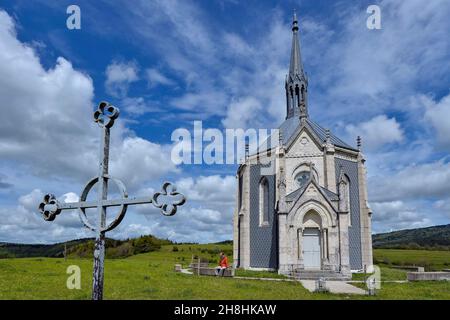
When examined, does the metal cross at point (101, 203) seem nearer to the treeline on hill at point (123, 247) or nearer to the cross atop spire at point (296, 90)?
the cross atop spire at point (296, 90)

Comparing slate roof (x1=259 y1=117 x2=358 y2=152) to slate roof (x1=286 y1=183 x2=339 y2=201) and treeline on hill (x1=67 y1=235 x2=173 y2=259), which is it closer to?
slate roof (x1=286 y1=183 x2=339 y2=201)

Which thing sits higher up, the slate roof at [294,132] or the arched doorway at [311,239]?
the slate roof at [294,132]

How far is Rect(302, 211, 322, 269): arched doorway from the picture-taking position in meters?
30.7

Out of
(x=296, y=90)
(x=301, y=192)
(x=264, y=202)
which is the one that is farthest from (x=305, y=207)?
(x=296, y=90)

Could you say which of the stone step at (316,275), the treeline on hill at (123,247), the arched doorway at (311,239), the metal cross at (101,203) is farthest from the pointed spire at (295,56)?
the treeline on hill at (123,247)

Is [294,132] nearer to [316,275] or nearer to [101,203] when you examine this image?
[316,275]

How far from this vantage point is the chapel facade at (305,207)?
30.0 metres

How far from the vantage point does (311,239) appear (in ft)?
102

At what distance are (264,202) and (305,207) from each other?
568cm

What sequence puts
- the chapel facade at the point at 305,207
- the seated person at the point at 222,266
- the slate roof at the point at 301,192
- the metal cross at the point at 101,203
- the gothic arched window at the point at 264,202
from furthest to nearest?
the gothic arched window at the point at 264,202
the slate roof at the point at 301,192
the chapel facade at the point at 305,207
the seated person at the point at 222,266
the metal cross at the point at 101,203

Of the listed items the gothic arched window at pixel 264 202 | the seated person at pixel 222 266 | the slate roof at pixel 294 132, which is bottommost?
the seated person at pixel 222 266

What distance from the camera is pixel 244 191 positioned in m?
36.6

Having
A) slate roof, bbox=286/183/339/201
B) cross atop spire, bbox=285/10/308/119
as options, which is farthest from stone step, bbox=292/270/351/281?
cross atop spire, bbox=285/10/308/119

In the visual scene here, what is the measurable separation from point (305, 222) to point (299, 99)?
53.3ft
